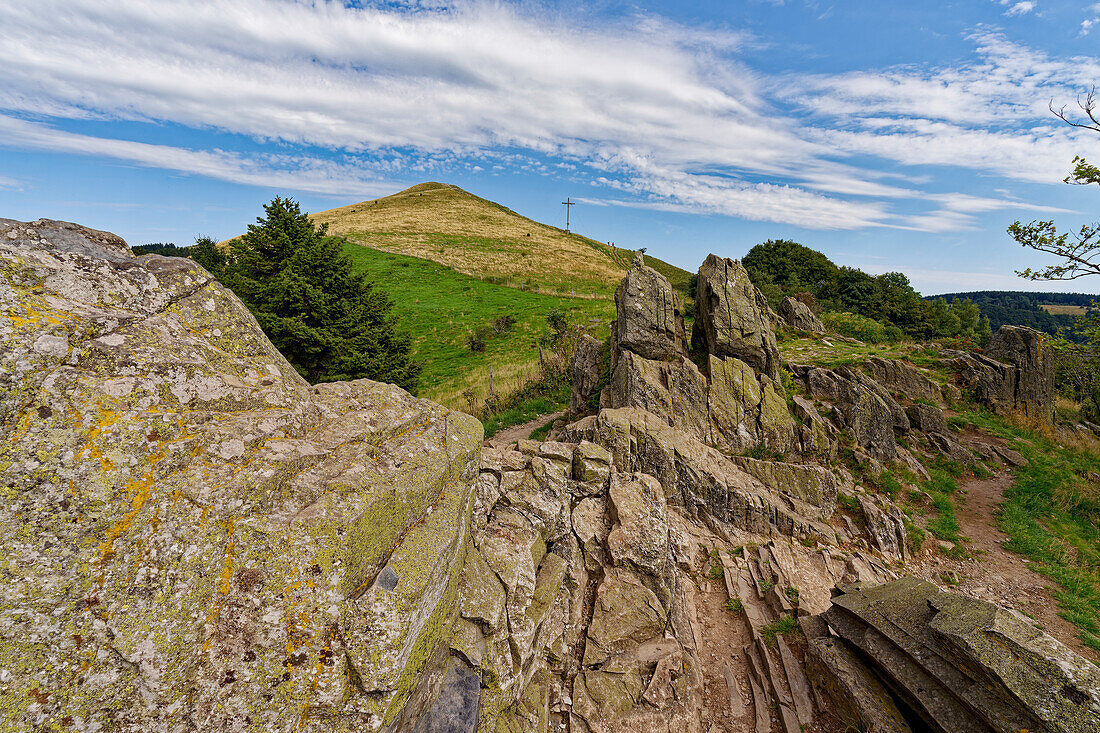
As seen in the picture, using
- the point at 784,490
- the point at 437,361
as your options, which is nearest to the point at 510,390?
the point at 437,361

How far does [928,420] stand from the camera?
2195cm

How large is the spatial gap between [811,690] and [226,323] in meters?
14.4

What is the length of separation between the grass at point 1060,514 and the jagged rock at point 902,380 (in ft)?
6.99

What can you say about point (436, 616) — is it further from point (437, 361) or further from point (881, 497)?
point (437, 361)

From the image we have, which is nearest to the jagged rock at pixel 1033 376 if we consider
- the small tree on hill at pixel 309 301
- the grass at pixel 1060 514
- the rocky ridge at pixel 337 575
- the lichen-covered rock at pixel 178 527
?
the grass at pixel 1060 514

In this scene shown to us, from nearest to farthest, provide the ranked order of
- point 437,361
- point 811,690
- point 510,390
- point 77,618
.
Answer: point 77,618, point 811,690, point 510,390, point 437,361

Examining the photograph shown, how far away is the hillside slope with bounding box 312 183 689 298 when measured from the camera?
72.9 m

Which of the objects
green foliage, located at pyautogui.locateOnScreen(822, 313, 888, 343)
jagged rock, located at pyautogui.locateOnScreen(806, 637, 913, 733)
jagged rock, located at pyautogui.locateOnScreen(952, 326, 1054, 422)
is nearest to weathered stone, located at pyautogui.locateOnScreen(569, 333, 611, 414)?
jagged rock, located at pyautogui.locateOnScreen(806, 637, 913, 733)

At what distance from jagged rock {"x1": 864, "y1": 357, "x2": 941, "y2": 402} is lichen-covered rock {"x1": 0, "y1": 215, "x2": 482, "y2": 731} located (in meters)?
28.7

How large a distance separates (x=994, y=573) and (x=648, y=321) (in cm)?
1636

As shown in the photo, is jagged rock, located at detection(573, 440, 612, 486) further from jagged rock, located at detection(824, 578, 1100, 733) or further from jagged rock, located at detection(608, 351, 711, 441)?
jagged rock, located at detection(824, 578, 1100, 733)

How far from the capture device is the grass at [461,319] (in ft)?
108

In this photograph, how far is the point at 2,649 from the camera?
3.36 metres

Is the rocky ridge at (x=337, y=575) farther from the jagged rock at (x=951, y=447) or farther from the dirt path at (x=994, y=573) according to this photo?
the jagged rock at (x=951, y=447)
